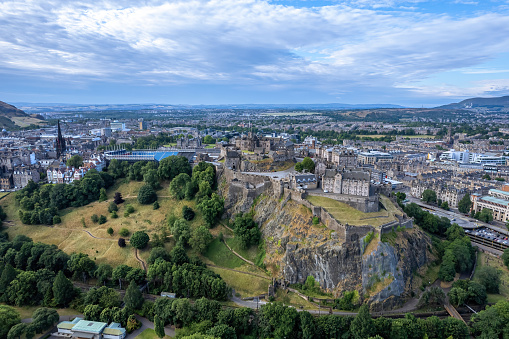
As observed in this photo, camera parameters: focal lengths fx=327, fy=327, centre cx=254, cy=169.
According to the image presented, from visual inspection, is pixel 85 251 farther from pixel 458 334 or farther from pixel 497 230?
pixel 497 230

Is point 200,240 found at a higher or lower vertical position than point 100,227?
higher

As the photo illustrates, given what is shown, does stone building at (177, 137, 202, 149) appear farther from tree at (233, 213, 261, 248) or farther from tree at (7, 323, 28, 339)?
tree at (7, 323, 28, 339)

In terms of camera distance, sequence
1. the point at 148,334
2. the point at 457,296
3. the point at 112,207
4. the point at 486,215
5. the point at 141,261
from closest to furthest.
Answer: the point at 148,334 < the point at 457,296 < the point at 141,261 < the point at 112,207 < the point at 486,215

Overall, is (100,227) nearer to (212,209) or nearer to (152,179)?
(152,179)

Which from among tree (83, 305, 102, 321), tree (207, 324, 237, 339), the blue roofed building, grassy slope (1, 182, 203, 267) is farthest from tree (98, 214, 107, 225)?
tree (207, 324, 237, 339)

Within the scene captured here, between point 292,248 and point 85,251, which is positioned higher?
point 292,248

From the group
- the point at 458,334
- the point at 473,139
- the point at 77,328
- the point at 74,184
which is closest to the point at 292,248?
the point at 458,334

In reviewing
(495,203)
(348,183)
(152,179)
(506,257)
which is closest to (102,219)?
(152,179)
